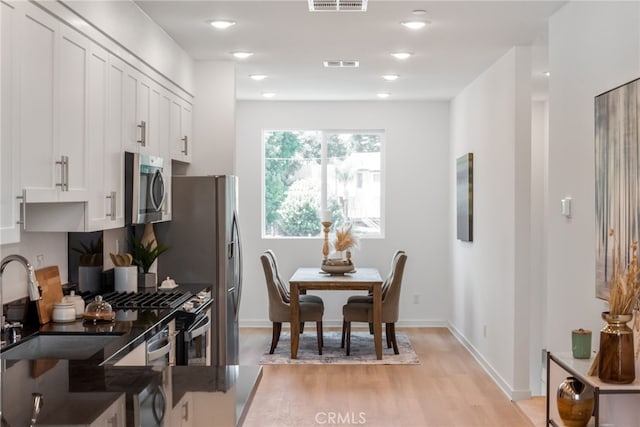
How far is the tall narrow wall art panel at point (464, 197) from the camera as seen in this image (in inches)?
287

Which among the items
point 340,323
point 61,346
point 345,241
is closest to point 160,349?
point 61,346

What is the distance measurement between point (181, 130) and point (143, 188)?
1.36 meters

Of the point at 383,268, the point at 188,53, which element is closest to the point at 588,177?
the point at 188,53

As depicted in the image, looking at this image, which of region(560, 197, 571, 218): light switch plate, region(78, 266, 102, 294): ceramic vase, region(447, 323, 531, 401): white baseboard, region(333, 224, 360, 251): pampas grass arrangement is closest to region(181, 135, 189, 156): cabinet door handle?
region(78, 266, 102, 294): ceramic vase

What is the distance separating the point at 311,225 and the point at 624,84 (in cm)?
595

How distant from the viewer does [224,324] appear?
5.29 m

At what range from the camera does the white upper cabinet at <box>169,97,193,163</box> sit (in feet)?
17.6

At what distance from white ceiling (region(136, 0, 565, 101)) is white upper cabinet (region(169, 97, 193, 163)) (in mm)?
459

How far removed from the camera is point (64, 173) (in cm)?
318

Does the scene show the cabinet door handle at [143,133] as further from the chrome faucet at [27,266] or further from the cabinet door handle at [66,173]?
the chrome faucet at [27,266]

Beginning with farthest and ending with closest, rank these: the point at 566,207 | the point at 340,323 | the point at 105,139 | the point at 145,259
Result: the point at 340,323, the point at 145,259, the point at 566,207, the point at 105,139

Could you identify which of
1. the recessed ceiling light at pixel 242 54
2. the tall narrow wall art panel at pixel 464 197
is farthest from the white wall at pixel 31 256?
the tall narrow wall art panel at pixel 464 197

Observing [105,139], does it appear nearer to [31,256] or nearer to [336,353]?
[31,256]

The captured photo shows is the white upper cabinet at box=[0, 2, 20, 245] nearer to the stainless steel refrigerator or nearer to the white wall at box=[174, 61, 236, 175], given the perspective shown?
the stainless steel refrigerator
